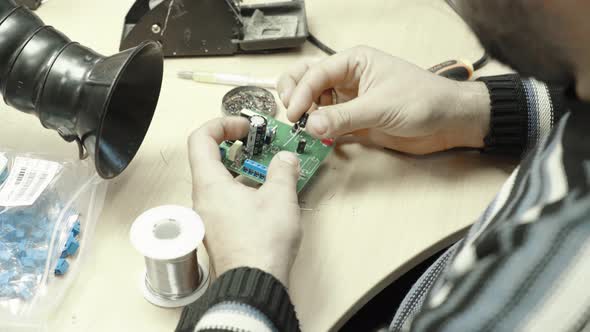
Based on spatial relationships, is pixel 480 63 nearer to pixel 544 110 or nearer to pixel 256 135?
pixel 544 110

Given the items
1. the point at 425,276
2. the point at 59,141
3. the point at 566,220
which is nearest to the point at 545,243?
the point at 566,220

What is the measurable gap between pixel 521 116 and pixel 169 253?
579 millimetres

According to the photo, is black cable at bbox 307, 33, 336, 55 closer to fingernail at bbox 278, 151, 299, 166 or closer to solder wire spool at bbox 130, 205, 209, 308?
fingernail at bbox 278, 151, 299, 166

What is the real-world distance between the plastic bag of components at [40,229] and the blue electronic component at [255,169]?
209mm

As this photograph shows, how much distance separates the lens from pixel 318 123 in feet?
2.65

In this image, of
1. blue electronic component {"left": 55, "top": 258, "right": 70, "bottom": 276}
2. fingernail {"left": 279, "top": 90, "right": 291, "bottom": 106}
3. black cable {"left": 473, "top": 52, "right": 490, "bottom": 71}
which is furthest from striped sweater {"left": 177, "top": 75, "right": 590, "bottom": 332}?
black cable {"left": 473, "top": 52, "right": 490, "bottom": 71}

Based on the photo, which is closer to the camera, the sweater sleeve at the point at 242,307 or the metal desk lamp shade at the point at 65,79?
the sweater sleeve at the point at 242,307

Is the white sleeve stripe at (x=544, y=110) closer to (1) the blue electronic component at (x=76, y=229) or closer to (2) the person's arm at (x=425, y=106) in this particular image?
(2) the person's arm at (x=425, y=106)

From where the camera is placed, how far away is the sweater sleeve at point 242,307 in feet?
1.90

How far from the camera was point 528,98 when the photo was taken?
87cm

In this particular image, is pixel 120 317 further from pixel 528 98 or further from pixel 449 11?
pixel 449 11

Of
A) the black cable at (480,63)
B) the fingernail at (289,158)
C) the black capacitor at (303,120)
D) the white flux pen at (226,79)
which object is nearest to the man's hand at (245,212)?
the fingernail at (289,158)

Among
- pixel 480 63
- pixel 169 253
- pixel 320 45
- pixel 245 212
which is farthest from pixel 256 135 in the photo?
pixel 480 63

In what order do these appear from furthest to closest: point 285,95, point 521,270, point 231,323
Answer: point 285,95
point 231,323
point 521,270
